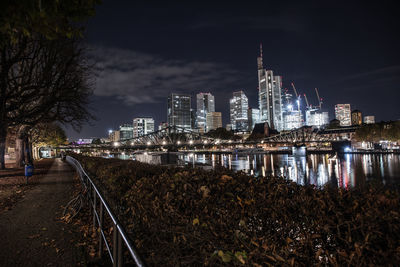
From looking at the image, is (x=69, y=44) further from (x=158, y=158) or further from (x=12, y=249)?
(x=158, y=158)

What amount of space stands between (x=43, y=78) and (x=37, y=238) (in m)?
9.59

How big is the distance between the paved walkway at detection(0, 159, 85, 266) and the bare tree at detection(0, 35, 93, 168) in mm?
6173

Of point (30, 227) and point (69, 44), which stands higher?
point (69, 44)

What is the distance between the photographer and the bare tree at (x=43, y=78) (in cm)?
1114

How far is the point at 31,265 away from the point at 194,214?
3.67 meters

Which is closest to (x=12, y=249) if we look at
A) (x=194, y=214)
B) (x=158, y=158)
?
(x=194, y=214)

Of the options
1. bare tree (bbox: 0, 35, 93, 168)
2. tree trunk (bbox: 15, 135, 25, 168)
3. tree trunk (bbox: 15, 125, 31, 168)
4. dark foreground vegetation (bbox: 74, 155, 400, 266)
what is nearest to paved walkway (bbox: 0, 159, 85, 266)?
dark foreground vegetation (bbox: 74, 155, 400, 266)

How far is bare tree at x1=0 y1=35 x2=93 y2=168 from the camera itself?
11.1m

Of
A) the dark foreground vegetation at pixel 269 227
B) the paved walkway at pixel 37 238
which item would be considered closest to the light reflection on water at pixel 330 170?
the paved walkway at pixel 37 238

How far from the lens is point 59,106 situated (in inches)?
619

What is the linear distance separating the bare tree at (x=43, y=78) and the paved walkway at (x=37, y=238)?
6.17m

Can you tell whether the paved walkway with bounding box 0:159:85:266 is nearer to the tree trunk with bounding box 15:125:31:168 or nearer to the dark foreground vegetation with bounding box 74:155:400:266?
the dark foreground vegetation with bounding box 74:155:400:266

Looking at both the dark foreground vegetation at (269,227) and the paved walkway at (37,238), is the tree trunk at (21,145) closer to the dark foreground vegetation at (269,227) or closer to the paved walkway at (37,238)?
the paved walkway at (37,238)

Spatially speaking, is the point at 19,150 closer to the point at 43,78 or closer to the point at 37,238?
the point at 43,78
